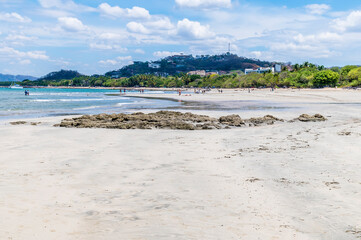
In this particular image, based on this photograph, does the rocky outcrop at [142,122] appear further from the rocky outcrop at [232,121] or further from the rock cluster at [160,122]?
the rocky outcrop at [232,121]

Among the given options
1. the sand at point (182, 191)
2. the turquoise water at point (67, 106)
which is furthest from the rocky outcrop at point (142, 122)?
the turquoise water at point (67, 106)

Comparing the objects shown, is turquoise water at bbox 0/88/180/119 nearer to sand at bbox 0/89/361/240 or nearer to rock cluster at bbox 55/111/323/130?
rock cluster at bbox 55/111/323/130

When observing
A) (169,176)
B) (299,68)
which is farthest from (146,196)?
(299,68)

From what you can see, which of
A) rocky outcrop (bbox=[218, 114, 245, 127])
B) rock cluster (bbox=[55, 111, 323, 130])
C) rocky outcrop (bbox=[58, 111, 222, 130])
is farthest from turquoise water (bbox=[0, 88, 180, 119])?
rocky outcrop (bbox=[218, 114, 245, 127])

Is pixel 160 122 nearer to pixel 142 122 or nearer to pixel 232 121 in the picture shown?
pixel 142 122

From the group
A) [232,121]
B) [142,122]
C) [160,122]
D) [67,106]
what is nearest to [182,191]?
[160,122]

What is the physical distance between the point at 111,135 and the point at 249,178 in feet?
34.9

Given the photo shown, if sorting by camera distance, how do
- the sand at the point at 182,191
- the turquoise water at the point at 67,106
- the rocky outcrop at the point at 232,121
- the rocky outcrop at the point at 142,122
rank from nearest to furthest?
1. the sand at the point at 182,191
2. the rocky outcrop at the point at 142,122
3. the rocky outcrop at the point at 232,121
4. the turquoise water at the point at 67,106

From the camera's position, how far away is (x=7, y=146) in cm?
1386

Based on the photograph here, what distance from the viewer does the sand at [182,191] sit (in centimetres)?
550

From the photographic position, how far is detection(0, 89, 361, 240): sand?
5496 mm

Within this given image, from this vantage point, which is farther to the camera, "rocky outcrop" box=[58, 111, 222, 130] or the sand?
"rocky outcrop" box=[58, 111, 222, 130]

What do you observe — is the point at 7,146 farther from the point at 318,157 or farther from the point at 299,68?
the point at 299,68

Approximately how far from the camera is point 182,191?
24.8 feet
